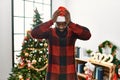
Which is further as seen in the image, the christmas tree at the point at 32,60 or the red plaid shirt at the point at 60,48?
the christmas tree at the point at 32,60

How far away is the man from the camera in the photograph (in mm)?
1604

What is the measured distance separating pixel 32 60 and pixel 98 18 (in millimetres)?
1353

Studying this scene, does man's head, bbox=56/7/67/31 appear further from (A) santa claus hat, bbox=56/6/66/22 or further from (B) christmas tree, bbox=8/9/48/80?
(B) christmas tree, bbox=8/9/48/80

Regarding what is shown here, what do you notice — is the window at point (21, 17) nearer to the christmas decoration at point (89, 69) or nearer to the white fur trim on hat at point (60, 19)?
the christmas decoration at point (89, 69)

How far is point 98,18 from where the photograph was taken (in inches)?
127

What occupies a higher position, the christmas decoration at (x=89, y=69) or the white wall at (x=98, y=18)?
the white wall at (x=98, y=18)

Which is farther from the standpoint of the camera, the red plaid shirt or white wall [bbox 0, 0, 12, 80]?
white wall [bbox 0, 0, 12, 80]

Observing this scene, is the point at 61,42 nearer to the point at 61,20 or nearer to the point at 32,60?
the point at 61,20

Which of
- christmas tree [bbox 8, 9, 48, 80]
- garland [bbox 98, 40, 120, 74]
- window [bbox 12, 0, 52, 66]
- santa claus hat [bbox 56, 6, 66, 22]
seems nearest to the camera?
santa claus hat [bbox 56, 6, 66, 22]

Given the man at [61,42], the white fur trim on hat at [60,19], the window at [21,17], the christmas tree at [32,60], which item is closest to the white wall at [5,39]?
the window at [21,17]

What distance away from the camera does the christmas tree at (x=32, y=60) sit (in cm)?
261

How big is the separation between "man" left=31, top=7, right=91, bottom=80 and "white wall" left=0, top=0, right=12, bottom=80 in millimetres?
1588

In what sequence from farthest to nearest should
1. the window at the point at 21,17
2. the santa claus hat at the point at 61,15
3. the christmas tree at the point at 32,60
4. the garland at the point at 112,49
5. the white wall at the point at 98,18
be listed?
the window at the point at 21,17 → the white wall at the point at 98,18 → the garland at the point at 112,49 → the christmas tree at the point at 32,60 → the santa claus hat at the point at 61,15

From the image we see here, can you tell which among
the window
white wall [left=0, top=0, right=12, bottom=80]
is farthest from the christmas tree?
the window
